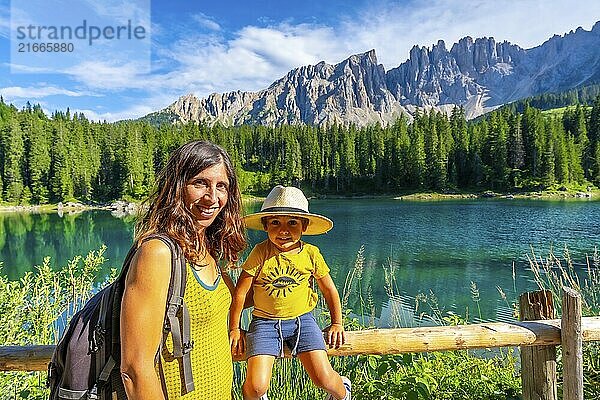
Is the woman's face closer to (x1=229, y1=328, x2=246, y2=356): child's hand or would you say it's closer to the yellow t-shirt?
the yellow t-shirt

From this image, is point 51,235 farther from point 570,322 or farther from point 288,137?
point 288,137

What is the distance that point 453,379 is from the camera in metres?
3.43

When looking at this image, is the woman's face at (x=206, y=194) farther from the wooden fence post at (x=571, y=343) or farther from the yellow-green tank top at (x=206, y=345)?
the wooden fence post at (x=571, y=343)

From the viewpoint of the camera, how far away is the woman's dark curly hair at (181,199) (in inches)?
64.4

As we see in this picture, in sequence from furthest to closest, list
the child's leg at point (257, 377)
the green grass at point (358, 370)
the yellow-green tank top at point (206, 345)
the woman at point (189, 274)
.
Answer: the green grass at point (358, 370), the child's leg at point (257, 377), the yellow-green tank top at point (206, 345), the woman at point (189, 274)

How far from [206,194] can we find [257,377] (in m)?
1.07

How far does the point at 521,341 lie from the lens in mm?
2758

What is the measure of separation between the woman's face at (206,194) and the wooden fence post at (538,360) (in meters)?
2.19

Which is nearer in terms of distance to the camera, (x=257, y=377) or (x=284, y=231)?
(x=257, y=377)

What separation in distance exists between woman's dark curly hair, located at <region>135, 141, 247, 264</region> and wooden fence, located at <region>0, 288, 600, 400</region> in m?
1.03

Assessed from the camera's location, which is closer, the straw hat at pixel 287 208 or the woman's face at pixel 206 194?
the woman's face at pixel 206 194

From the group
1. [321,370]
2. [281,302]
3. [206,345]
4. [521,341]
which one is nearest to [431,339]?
[521,341]

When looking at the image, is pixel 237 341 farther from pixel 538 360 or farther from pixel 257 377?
pixel 538 360

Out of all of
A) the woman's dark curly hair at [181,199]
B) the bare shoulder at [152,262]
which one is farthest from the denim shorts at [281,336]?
the bare shoulder at [152,262]
